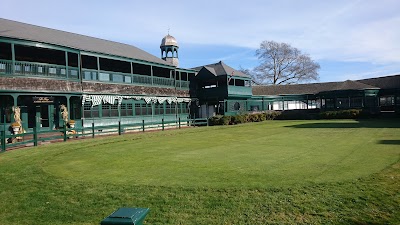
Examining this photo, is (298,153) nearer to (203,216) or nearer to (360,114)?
(203,216)

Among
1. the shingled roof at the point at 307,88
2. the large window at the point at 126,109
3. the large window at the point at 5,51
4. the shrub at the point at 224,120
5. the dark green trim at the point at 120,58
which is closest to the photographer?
the large window at the point at 5,51

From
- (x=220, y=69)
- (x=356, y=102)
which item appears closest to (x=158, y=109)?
(x=220, y=69)

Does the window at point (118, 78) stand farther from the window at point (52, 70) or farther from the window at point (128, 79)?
the window at point (52, 70)

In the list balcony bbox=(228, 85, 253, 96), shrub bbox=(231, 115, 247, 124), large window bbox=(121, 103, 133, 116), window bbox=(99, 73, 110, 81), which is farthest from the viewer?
balcony bbox=(228, 85, 253, 96)

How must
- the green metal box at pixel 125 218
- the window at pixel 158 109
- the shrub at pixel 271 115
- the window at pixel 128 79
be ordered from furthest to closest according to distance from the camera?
the shrub at pixel 271 115, the window at pixel 158 109, the window at pixel 128 79, the green metal box at pixel 125 218

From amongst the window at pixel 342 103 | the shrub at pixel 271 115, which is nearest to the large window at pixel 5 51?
the shrub at pixel 271 115

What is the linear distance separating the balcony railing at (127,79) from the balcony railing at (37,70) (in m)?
1.06

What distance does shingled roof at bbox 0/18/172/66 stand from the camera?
20141 mm

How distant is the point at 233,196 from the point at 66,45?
1948cm

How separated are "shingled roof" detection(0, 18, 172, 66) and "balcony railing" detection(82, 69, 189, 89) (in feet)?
5.28

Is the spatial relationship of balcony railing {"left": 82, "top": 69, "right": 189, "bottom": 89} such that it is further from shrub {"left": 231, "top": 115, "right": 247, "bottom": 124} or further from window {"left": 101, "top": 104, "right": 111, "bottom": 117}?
shrub {"left": 231, "top": 115, "right": 247, "bottom": 124}

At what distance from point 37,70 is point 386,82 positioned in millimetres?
37182

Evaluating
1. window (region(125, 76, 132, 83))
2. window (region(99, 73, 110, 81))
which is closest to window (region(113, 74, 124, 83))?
window (region(125, 76, 132, 83))

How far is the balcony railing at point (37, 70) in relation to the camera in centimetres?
1895
